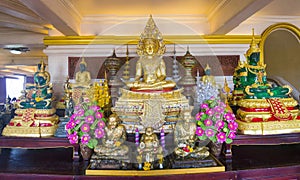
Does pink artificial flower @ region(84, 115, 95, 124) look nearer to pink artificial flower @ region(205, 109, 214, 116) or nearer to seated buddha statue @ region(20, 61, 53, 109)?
seated buddha statue @ region(20, 61, 53, 109)

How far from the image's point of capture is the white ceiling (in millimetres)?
2182

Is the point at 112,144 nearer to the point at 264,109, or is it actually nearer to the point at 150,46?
the point at 150,46

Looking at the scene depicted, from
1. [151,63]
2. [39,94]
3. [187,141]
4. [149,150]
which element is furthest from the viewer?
[151,63]

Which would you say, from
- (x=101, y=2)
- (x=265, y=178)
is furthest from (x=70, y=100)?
(x=265, y=178)

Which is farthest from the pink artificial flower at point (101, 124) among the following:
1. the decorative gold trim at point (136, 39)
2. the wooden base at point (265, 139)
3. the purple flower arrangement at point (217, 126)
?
the decorative gold trim at point (136, 39)

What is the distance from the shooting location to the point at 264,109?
1727 mm

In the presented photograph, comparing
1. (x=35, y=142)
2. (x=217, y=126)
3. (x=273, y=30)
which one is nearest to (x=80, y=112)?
(x=35, y=142)

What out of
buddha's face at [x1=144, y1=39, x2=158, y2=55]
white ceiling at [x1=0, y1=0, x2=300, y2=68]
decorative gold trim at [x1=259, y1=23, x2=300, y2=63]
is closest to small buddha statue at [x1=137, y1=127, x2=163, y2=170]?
buddha's face at [x1=144, y1=39, x2=158, y2=55]

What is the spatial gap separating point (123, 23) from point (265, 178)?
7.46ft

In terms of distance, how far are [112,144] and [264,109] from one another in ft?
4.02

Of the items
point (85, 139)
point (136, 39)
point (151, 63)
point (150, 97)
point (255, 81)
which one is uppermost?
point (136, 39)

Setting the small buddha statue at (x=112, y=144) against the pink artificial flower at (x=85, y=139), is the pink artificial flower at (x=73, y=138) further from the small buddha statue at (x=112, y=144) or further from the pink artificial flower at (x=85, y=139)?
the small buddha statue at (x=112, y=144)

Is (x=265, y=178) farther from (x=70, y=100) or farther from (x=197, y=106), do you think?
(x=70, y=100)

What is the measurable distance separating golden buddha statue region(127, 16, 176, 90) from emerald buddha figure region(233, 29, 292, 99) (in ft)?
2.10
